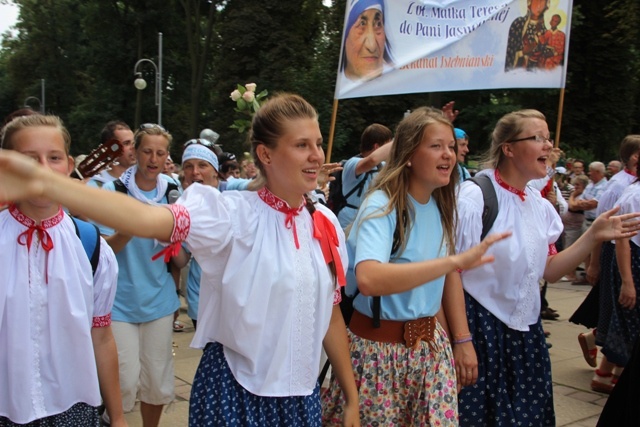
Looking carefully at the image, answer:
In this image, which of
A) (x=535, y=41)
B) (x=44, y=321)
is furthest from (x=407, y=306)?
(x=535, y=41)

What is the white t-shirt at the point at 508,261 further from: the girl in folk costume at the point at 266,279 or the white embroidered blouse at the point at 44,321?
the white embroidered blouse at the point at 44,321

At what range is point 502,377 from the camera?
351cm

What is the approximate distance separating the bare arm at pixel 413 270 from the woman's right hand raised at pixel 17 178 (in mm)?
1323

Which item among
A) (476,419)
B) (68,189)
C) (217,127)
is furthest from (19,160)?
(217,127)

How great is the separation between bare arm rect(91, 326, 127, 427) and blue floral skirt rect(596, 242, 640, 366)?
411cm

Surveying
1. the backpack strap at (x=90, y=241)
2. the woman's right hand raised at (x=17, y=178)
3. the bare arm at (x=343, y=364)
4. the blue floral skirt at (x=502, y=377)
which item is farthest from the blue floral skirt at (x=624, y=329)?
the woman's right hand raised at (x=17, y=178)

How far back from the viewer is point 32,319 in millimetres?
2316

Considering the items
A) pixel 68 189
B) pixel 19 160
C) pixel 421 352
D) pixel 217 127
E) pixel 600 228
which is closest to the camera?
pixel 19 160

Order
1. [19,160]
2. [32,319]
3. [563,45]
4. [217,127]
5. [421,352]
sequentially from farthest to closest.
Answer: [217,127], [563,45], [421,352], [32,319], [19,160]

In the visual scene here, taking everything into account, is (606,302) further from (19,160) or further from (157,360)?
(19,160)

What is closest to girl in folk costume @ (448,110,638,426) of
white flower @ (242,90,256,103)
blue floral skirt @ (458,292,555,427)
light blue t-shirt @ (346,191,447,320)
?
blue floral skirt @ (458,292,555,427)

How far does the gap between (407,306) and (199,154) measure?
7.46 feet

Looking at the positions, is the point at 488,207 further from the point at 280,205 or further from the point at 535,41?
the point at 535,41

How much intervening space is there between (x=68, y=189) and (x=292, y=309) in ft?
3.14
